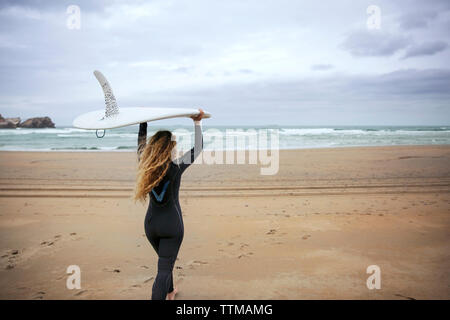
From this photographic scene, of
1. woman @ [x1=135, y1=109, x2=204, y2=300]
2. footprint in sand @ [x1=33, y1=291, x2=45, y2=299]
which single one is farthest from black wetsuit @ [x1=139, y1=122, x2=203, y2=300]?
footprint in sand @ [x1=33, y1=291, x2=45, y2=299]

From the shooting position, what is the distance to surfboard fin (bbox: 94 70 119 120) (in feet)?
8.95

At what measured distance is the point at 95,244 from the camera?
472 cm

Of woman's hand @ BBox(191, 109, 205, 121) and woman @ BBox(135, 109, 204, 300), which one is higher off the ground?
woman's hand @ BBox(191, 109, 205, 121)

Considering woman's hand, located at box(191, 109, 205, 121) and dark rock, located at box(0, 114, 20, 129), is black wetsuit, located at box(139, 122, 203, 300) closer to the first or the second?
woman's hand, located at box(191, 109, 205, 121)

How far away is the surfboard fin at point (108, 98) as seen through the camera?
8.95ft

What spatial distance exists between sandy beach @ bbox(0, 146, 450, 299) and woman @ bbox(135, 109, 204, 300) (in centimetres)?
70

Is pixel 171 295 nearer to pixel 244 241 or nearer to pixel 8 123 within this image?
pixel 244 241

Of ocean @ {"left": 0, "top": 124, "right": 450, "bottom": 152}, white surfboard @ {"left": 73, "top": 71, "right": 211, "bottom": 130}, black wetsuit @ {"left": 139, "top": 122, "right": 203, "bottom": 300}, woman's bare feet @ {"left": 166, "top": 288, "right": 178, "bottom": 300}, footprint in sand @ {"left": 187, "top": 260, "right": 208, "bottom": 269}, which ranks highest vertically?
ocean @ {"left": 0, "top": 124, "right": 450, "bottom": 152}

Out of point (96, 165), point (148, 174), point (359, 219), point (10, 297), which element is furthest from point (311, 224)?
point (96, 165)

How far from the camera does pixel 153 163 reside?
272 cm

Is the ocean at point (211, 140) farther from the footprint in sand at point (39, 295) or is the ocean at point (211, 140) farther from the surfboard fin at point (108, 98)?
the surfboard fin at point (108, 98)

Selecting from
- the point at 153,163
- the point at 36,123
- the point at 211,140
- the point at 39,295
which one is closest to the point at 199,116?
the point at 153,163
